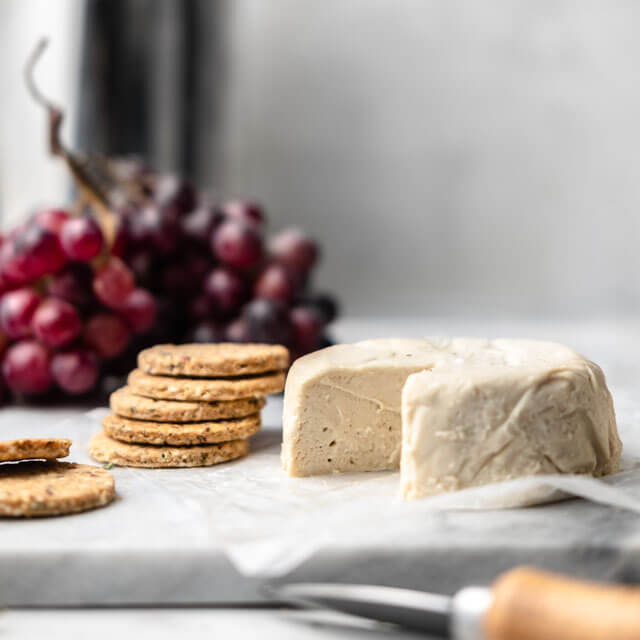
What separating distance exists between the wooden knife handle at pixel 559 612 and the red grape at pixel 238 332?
109 centimetres

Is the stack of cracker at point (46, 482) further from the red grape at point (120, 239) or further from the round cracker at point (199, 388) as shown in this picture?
the red grape at point (120, 239)

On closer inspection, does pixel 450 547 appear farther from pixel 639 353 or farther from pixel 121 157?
pixel 121 157

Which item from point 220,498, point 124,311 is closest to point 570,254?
point 124,311

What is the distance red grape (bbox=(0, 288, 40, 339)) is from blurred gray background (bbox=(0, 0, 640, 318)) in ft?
4.54

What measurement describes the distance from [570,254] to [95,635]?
2.58 metres

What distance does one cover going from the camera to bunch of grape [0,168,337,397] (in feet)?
5.26

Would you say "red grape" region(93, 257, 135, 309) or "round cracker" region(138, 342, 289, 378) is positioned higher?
"red grape" region(93, 257, 135, 309)

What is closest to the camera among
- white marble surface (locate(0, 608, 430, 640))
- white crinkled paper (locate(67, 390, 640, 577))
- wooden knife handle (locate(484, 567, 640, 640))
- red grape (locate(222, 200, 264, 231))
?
wooden knife handle (locate(484, 567, 640, 640))

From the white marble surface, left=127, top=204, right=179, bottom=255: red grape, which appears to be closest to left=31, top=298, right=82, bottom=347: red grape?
left=127, top=204, right=179, bottom=255: red grape

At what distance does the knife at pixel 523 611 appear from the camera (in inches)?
26.4

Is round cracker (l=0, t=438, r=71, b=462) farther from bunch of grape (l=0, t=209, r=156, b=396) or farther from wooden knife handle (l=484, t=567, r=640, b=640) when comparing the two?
wooden knife handle (l=484, t=567, r=640, b=640)

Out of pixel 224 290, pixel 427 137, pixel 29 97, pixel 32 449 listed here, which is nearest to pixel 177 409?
pixel 32 449

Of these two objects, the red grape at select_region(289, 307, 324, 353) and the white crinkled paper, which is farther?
Answer: the red grape at select_region(289, 307, 324, 353)

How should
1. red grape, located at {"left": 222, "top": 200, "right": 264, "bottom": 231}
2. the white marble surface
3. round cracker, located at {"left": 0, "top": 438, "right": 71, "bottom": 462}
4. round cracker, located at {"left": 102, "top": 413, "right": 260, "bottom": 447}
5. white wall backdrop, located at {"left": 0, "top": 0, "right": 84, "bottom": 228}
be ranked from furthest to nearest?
white wall backdrop, located at {"left": 0, "top": 0, "right": 84, "bottom": 228}
red grape, located at {"left": 222, "top": 200, "right": 264, "bottom": 231}
round cracker, located at {"left": 102, "top": 413, "right": 260, "bottom": 447}
round cracker, located at {"left": 0, "top": 438, "right": 71, "bottom": 462}
the white marble surface
